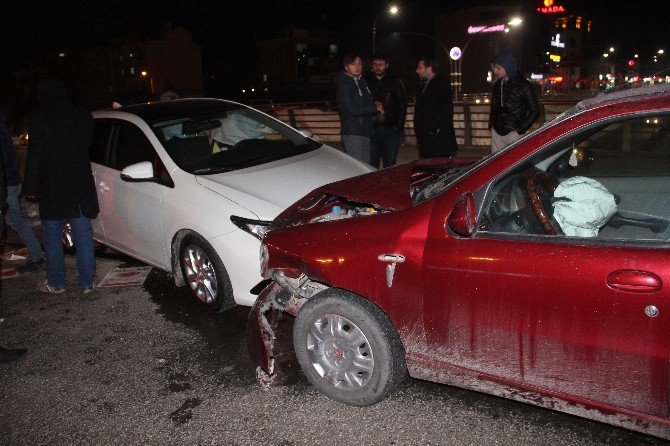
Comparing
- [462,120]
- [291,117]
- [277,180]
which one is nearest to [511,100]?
[277,180]

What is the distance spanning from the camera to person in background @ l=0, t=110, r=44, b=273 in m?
5.80

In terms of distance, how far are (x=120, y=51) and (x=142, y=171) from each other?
215 ft

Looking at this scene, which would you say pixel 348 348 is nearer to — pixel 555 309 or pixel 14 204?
pixel 555 309

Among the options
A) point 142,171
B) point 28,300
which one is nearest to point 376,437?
point 142,171

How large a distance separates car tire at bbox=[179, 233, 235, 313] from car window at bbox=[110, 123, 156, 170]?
Answer: 0.93 m

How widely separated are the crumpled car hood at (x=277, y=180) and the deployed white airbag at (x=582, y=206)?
6.48ft

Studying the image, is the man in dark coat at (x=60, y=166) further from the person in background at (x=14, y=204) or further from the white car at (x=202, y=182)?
the person in background at (x=14, y=204)

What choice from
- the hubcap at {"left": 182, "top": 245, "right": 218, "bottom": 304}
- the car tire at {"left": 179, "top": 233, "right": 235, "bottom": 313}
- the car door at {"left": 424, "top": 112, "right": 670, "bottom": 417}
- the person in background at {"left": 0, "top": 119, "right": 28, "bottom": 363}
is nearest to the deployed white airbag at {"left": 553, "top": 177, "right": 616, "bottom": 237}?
the car door at {"left": 424, "top": 112, "right": 670, "bottom": 417}

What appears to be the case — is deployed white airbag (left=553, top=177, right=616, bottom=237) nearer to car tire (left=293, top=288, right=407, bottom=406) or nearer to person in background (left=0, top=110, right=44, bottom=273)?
car tire (left=293, top=288, right=407, bottom=406)

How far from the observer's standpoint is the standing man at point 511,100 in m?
5.82

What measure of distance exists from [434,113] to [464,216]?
4.21 m

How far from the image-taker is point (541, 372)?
2469 millimetres

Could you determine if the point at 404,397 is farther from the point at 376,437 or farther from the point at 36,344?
the point at 36,344

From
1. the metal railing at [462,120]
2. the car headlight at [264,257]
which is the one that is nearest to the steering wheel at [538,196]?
the car headlight at [264,257]
